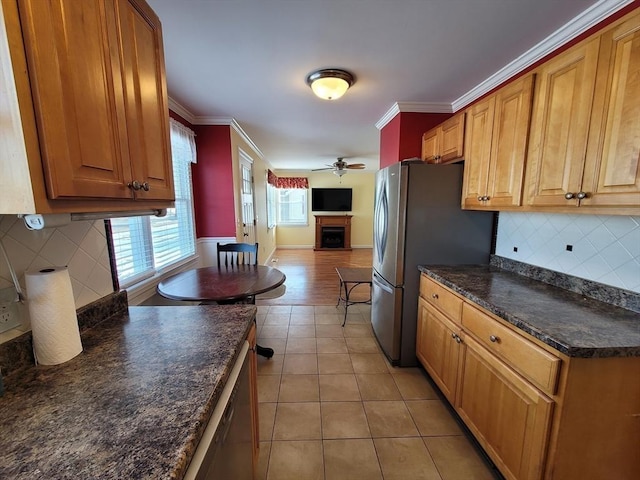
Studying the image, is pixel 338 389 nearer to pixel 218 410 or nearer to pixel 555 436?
pixel 555 436

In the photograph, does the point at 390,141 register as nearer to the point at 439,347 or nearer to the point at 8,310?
the point at 439,347

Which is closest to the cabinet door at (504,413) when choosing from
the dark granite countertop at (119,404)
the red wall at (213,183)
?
the dark granite countertop at (119,404)

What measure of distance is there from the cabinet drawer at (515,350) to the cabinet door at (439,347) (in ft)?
0.63

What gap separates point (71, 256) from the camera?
3.42 feet

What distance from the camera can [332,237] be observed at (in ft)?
25.7

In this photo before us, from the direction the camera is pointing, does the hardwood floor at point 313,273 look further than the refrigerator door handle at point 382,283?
Yes

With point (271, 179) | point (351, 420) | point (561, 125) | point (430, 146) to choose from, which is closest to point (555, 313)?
point (561, 125)

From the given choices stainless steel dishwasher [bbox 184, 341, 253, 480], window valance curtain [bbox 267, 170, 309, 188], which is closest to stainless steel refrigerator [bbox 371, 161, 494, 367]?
stainless steel dishwasher [bbox 184, 341, 253, 480]

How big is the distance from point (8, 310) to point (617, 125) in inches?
89.7

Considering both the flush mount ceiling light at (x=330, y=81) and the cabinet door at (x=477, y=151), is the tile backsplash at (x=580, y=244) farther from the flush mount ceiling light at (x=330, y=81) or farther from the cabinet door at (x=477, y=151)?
the flush mount ceiling light at (x=330, y=81)

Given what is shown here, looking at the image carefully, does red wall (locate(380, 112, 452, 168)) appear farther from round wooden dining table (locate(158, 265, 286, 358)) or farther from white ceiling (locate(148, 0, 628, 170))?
round wooden dining table (locate(158, 265, 286, 358))

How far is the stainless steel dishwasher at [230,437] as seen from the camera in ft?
2.12

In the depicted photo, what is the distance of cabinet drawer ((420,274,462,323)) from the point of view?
166 cm

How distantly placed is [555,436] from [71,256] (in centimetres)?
197
